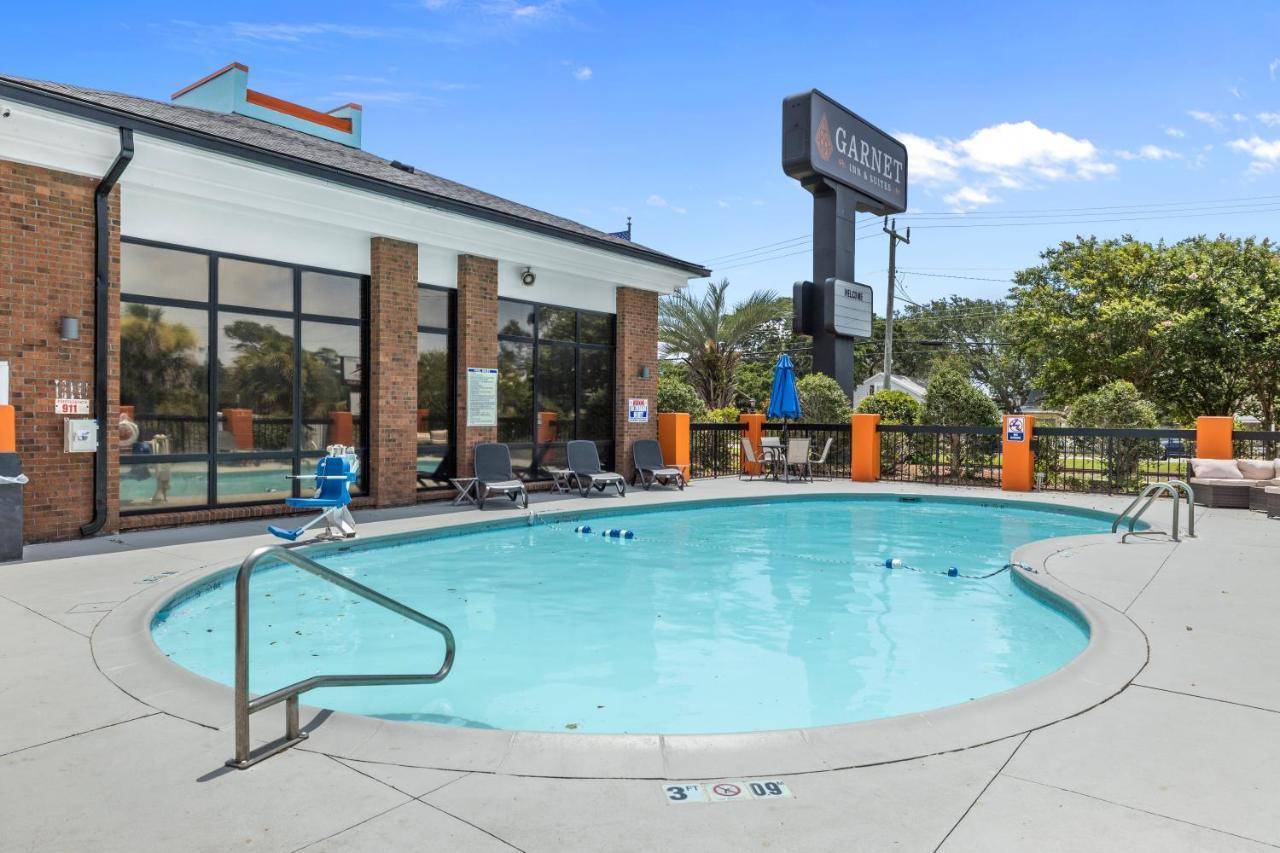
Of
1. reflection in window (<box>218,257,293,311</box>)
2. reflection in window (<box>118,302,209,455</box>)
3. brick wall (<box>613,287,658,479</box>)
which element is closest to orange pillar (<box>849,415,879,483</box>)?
brick wall (<box>613,287,658,479</box>)

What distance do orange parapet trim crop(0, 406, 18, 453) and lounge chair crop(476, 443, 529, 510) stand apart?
5315 millimetres

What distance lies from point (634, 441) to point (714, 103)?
11.6 meters

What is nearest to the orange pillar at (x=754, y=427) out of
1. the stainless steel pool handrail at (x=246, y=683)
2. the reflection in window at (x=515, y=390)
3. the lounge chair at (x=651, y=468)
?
the lounge chair at (x=651, y=468)

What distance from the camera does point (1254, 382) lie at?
72.0 feet

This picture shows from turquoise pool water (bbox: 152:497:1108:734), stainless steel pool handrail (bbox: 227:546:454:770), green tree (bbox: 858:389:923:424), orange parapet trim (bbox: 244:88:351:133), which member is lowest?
turquoise pool water (bbox: 152:497:1108:734)

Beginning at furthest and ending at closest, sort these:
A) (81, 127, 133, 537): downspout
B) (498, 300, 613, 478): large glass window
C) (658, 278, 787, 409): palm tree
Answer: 1. (658, 278, 787, 409): palm tree
2. (498, 300, 613, 478): large glass window
3. (81, 127, 133, 537): downspout

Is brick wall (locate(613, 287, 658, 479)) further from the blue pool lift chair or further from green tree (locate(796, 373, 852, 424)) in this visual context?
the blue pool lift chair

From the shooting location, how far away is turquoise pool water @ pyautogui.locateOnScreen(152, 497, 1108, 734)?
4.48 metres

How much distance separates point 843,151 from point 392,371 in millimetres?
11905

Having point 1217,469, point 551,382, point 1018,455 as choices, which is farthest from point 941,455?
point 551,382

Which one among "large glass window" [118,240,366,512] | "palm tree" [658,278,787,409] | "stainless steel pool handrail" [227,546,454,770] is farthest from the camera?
"palm tree" [658,278,787,409]

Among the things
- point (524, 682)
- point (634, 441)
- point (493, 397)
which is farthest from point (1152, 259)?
point (524, 682)

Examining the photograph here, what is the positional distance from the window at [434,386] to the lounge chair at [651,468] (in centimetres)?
364

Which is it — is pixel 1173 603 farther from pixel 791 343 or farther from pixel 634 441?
pixel 791 343
